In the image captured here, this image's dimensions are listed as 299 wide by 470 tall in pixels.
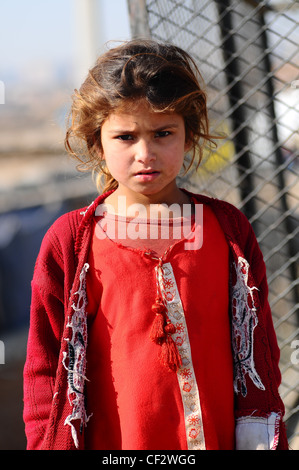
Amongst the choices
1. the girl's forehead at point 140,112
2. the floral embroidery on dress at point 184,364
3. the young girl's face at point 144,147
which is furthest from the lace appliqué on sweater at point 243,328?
the girl's forehead at point 140,112

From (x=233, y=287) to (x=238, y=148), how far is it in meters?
1.21

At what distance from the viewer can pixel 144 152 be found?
1.38m

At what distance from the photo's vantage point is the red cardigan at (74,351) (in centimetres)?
139

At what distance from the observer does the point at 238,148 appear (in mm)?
2578

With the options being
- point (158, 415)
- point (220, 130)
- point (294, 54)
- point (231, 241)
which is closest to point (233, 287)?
point (231, 241)

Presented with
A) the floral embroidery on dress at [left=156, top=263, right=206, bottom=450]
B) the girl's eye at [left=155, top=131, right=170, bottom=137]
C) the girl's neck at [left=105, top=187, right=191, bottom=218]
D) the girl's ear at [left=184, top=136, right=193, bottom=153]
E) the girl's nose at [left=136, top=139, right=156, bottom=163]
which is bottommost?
the floral embroidery on dress at [left=156, top=263, right=206, bottom=450]

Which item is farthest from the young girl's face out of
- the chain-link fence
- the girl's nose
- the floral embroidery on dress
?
the chain-link fence

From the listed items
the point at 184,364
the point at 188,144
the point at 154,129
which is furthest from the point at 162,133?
the point at 184,364

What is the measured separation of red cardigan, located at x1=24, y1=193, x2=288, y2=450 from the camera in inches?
54.9

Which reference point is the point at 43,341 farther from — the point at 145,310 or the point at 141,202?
the point at 141,202

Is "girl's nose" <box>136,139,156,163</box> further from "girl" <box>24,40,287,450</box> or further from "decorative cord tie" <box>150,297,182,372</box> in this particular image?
"decorative cord tie" <box>150,297,182,372</box>

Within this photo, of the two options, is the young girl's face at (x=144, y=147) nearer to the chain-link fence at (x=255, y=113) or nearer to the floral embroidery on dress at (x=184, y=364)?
the floral embroidery on dress at (x=184, y=364)

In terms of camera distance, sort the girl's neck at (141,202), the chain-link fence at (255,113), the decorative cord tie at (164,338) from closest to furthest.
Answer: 1. the decorative cord tie at (164,338)
2. the girl's neck at (141,202)
3. the chain-link fence at (255,113)

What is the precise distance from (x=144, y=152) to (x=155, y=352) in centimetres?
48
